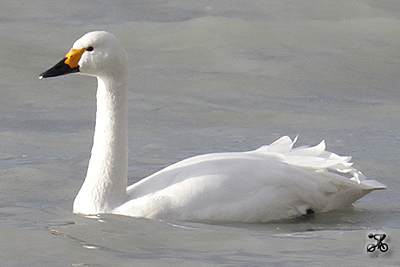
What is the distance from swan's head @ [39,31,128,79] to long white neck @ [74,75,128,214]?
0.10m

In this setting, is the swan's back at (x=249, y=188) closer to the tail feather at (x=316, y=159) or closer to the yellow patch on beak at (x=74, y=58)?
the tail feather at (x=316, y=159)

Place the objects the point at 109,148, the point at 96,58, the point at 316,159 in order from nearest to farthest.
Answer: the point at 96,58, the point at 109,148, the point at 316,159

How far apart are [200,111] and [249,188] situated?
3.72m

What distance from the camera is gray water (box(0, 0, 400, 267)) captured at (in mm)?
5852

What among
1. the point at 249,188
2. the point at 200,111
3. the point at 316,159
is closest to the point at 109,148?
the point at 249,188

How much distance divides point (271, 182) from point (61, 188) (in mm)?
1906

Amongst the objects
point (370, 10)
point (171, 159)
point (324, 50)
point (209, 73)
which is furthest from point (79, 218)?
point (370, 10)

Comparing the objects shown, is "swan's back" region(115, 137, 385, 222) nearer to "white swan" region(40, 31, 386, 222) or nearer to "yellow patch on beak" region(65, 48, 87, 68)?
"white swan" region(40, 31, 386, 222)

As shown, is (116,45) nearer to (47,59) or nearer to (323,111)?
(323,111)

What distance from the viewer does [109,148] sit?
22.8 feet

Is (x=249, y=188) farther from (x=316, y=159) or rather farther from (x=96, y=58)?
(x=96, y=58)

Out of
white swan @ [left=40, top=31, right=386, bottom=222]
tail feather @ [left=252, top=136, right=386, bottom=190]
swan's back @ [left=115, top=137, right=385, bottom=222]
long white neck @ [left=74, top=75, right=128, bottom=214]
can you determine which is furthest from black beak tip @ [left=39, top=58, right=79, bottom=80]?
tail feather @ [left=252, top=136, right=386, bottom=190]

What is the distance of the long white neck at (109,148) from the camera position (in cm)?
685

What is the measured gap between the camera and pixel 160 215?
6527 mm
